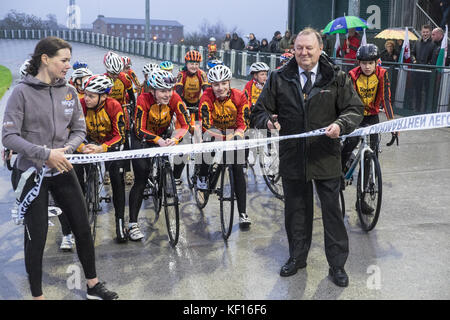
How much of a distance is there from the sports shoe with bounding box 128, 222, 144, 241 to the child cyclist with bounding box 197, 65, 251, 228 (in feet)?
3.56

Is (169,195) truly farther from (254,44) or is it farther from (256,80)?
(254,44)

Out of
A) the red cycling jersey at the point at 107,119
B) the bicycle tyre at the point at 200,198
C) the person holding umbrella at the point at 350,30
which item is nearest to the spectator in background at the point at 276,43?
the person holding umbrella at the point at 350,30

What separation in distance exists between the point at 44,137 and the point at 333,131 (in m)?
2.32

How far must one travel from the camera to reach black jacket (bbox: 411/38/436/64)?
43.7 ft

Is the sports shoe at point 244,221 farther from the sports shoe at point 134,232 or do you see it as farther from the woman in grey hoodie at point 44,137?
the woman in grey hoodie at point 44,137

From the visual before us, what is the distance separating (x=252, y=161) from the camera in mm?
9133

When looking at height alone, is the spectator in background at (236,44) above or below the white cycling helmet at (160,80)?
above

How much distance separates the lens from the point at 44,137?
4.10 meters

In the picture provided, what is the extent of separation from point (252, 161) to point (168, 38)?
7331 inches

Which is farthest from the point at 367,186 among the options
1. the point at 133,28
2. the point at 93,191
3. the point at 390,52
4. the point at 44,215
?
the point at 133,28

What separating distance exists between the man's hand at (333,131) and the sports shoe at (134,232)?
8.57ft

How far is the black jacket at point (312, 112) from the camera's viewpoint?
472 cm
